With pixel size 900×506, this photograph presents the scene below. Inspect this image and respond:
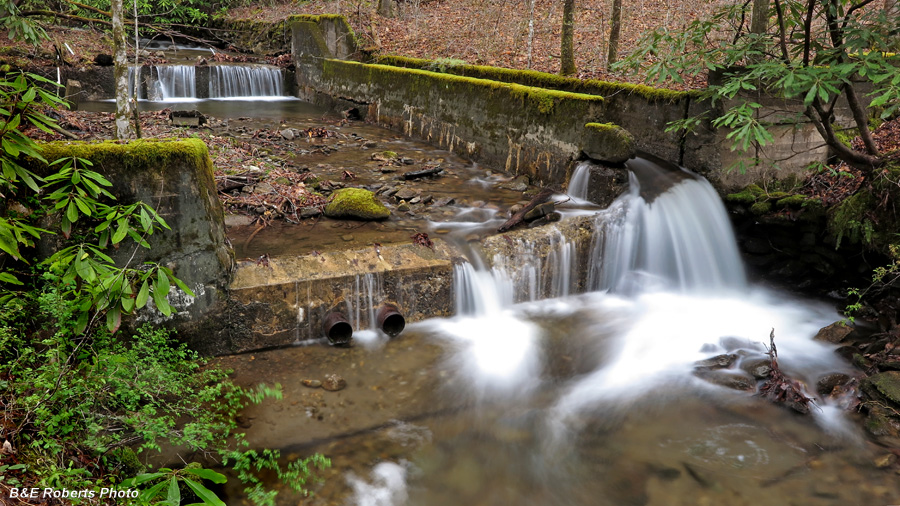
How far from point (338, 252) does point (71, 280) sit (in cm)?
267

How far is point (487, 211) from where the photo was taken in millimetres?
8133

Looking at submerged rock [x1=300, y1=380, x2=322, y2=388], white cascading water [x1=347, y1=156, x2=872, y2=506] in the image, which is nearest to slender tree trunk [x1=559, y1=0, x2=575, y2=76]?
white cascading water [x1=347, y1=156, x2=872, y2=506]

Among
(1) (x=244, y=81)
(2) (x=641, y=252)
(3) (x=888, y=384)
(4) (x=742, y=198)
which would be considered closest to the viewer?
(3) (x=888, y=384)

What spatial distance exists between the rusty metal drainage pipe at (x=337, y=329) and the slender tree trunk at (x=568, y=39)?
7621 millimetres

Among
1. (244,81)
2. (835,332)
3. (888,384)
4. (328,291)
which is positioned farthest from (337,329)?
(244,81)

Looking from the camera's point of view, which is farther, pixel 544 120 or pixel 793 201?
pixel 544 120

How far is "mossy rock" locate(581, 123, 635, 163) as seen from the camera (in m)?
7.77

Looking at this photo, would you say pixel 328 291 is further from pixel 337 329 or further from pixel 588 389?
pixel 588 389

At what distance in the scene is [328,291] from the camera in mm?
5809

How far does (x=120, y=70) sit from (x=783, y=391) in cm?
711

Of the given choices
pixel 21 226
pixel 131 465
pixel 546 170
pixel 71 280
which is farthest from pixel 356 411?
pixel 546 170

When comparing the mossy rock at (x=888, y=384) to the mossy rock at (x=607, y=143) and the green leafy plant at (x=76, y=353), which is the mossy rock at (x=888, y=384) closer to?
the mossy rock at (x=607, y=143)

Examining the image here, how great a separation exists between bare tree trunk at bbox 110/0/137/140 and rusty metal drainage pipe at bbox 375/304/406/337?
3.15 metres

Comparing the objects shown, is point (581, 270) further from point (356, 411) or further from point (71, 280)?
point (71, 280)
